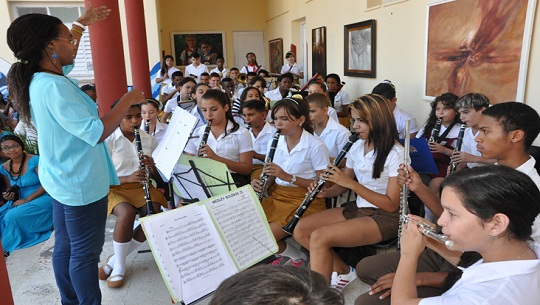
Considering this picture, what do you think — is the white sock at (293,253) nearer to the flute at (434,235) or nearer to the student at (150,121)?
the flute at (434,235)

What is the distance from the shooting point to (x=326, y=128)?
3697 millimetres

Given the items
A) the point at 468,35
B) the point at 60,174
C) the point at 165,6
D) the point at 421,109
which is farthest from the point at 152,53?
the point at 60,174

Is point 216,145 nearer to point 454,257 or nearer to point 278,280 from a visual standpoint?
point 454,257

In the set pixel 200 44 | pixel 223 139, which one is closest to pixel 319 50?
pixel 200 44

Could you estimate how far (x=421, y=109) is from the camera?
5.25 m

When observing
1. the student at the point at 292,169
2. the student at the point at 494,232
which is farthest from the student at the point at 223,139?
the student at the point at 494,232

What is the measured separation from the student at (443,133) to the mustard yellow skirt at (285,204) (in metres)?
1.13

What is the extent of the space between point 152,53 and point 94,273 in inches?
343

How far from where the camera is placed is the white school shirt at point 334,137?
3.58 m

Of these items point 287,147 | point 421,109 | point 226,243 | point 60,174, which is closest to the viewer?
point 226,243

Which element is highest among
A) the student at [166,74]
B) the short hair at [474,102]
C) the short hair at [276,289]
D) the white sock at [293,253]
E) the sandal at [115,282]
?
the student at [166,74]

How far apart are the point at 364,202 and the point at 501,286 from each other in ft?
4.23

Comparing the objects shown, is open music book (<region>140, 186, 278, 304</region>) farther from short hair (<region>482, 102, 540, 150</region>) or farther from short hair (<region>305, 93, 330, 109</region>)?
short hair (<region>305, 93, 330, 109</region>)

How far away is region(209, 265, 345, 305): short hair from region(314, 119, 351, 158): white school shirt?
2.95 meters
